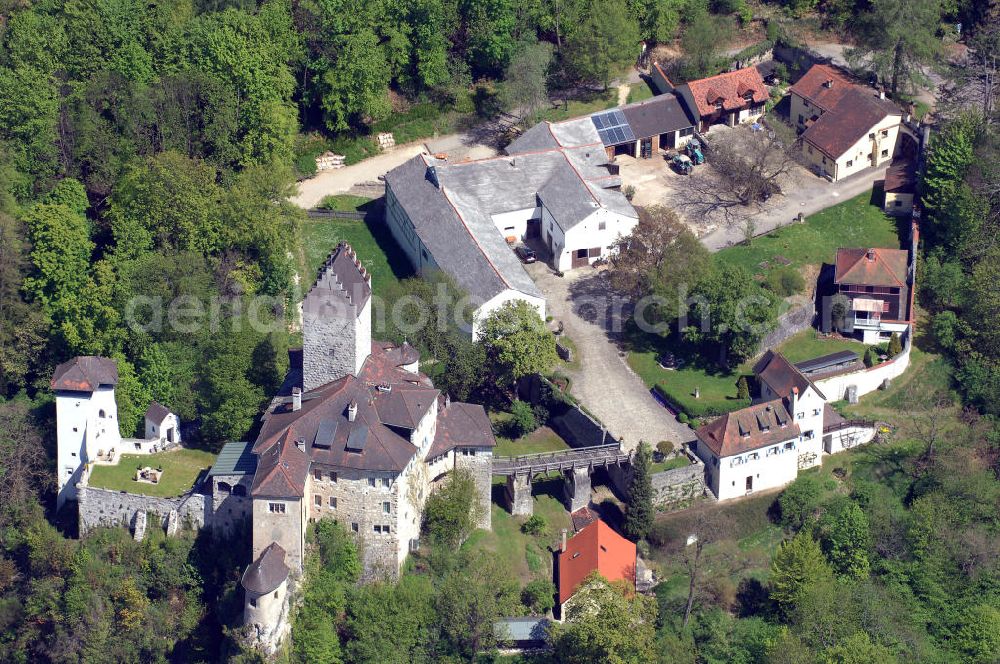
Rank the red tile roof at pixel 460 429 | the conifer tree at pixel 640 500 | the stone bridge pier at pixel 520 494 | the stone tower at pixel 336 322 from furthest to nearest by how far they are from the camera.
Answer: the stone bridge pier at pixel 520 494 < the conifer tree at pixel 640 500 < the red tile roof at pixel 460 429 < the stone tower at pixel 336 322

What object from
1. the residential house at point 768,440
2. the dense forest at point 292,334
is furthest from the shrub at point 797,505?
the residential house at point 768,440

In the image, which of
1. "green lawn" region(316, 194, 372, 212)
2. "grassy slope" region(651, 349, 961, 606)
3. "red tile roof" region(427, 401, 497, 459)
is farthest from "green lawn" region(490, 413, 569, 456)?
"green lawn" region(316, 194, 372, 212)

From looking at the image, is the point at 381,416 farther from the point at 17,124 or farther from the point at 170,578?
the point at 17,124

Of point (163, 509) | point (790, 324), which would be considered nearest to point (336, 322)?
point (163, 509)

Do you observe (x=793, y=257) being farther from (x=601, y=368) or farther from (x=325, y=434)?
(x=325, y=434)

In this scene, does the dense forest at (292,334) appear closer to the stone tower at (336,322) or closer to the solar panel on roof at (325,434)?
the solar panel on roof at (325,434)

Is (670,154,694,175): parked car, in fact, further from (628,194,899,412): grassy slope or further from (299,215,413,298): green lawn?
(299,215,413,298): green lawn

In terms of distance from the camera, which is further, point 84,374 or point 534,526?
point 84,374
